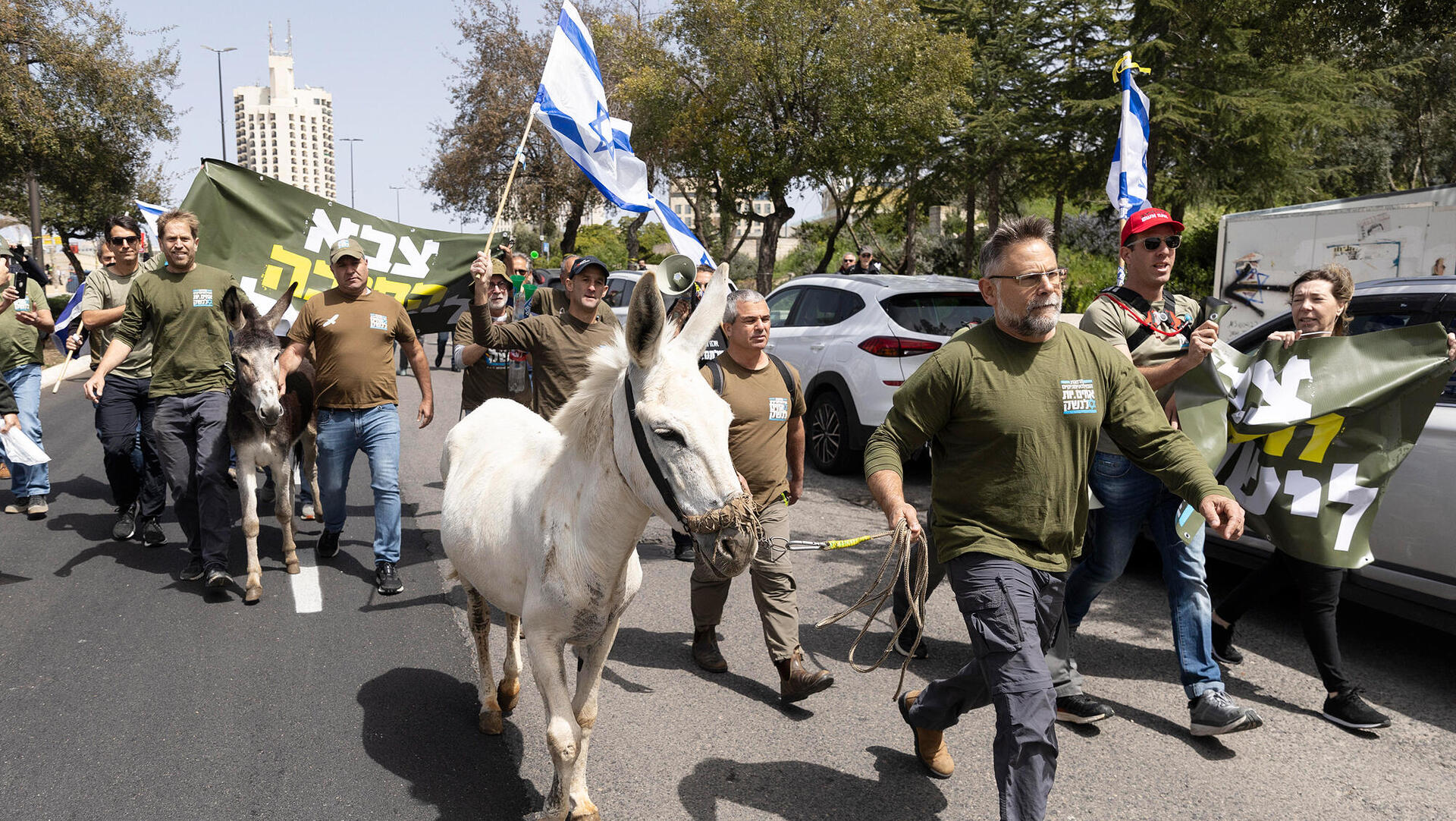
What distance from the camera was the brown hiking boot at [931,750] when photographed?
3.68 meters

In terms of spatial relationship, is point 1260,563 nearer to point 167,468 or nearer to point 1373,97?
point 167,468

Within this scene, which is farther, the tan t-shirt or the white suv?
the white suv

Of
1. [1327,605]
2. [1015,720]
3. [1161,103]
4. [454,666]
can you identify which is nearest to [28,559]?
[454,666]

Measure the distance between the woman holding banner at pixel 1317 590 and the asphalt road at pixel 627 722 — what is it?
112mm

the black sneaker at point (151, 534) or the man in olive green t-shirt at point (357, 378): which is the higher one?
the man in olive green t-shirt at point (357, 378)

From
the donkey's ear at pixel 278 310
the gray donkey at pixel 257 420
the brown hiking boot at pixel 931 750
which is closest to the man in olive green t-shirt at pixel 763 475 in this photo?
the brown hiking boot at pixel 931 750

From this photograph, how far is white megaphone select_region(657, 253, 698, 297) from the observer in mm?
3740

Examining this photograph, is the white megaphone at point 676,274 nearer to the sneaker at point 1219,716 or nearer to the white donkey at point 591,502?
the white donkey at point 591,502

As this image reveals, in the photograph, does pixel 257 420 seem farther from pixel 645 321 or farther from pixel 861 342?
pixel 861 342

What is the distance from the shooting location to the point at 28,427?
313 inches

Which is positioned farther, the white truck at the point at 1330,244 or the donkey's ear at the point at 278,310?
the white truck at the point at 1330,244

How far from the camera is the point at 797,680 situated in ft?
14.1

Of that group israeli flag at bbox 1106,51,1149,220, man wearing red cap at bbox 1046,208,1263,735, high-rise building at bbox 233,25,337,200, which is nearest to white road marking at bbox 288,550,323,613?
man wearing red cap at bbox 1046,208,1263,735

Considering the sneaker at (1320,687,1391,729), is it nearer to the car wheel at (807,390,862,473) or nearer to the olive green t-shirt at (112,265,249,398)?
the car wheel at (807,390,862,473)
